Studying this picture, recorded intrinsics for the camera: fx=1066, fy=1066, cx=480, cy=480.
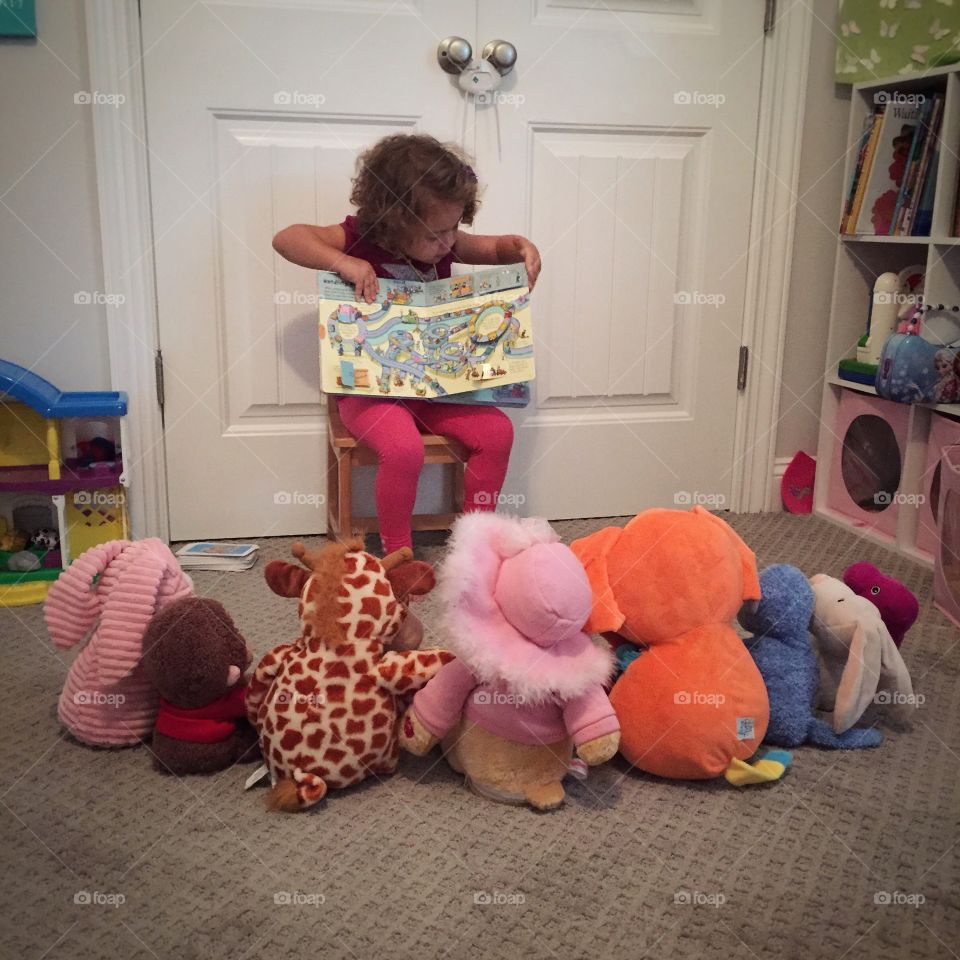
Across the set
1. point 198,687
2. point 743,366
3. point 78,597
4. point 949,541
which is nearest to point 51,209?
point 78,597

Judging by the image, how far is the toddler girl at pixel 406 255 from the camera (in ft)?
6.01

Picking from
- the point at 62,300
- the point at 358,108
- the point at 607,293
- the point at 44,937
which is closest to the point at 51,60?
the point at 62,300

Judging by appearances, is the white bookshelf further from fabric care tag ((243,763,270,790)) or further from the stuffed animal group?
fabric care tag ((243,763,270,790))

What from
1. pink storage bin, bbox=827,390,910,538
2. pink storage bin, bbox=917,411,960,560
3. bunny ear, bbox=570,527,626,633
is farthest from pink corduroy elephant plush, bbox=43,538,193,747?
pink storage bin, bbox=827,390,910,538

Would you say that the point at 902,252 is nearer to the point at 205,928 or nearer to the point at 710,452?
the point at 710,452

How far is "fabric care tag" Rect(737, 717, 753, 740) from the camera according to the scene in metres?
1.25

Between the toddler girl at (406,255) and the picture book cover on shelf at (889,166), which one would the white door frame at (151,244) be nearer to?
the picture book cover on shelf at (889,166)

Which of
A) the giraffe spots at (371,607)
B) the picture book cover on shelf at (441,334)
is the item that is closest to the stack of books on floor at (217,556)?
the picture book cover on shelf at (441,334)

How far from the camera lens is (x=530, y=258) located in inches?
76.5

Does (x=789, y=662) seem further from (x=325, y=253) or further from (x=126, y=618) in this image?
(x=325, y=253)

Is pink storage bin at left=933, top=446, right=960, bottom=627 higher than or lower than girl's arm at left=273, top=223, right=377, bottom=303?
lower

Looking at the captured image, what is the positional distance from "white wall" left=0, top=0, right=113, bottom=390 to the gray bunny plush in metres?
1.36

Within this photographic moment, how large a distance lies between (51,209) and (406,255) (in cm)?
64

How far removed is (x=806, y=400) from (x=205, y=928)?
1784 mm
